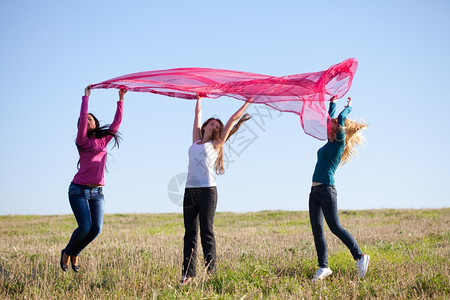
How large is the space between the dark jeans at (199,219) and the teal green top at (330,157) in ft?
5.51

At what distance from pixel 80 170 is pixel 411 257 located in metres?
6.03

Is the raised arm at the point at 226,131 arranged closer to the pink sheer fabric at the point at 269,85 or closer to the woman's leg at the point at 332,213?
the pink sheer fabric at the point at 269,85

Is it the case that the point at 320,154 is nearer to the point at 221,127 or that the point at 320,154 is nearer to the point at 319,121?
the point at 319,121

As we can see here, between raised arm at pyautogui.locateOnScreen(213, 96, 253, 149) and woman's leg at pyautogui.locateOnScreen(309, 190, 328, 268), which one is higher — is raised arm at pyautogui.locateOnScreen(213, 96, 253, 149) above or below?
above

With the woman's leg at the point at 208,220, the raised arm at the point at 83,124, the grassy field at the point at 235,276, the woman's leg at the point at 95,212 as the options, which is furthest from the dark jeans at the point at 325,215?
the raised arm at the point at 83,124

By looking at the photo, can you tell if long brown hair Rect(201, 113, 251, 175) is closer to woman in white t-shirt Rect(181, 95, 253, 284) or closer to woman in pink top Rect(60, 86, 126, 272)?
woman in white t-shirt Rect(181, 95, 253, 284)

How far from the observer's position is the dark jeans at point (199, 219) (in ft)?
19.5

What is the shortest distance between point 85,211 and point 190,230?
5.61ft

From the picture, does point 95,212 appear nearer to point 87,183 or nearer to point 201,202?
point 87,183

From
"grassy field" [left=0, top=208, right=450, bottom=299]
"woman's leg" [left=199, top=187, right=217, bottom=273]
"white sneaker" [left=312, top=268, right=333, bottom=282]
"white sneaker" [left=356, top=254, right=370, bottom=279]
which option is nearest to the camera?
"grassy field" [left=0, top=208, right=450, bottom=299]

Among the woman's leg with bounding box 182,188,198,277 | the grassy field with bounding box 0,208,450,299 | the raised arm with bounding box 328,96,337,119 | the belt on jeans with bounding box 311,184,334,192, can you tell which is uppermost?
the raised arm with bounding box 328,96,337,119

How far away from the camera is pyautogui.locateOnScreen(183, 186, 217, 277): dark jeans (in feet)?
19.5

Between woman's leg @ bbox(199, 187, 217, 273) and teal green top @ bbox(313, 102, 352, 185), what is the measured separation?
65.9 inches

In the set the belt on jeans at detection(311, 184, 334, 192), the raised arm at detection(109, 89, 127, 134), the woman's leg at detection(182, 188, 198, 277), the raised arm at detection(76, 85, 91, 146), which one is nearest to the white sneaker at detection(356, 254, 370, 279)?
the belt on jeans at detection(311, 184, 334, 192)
